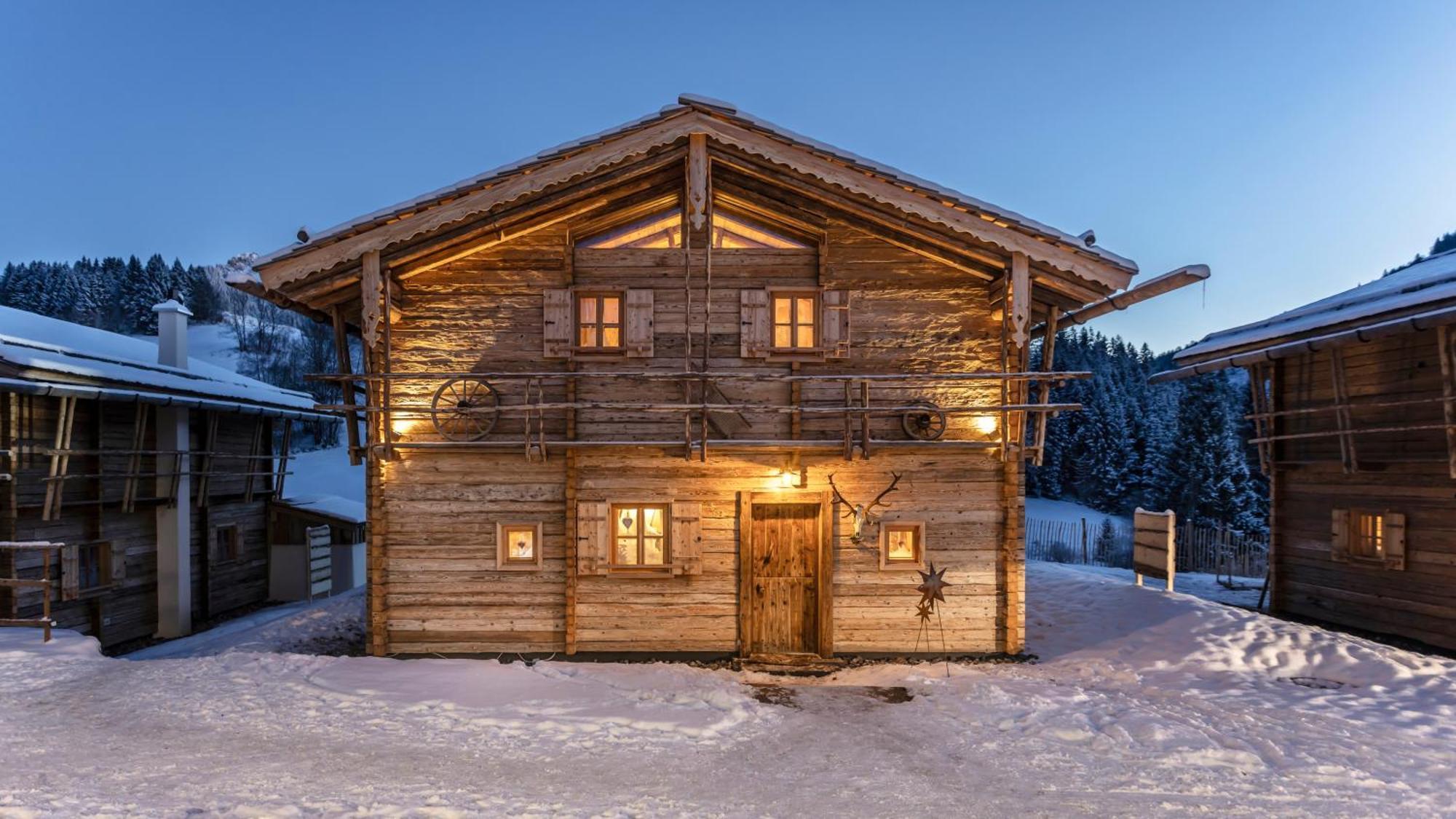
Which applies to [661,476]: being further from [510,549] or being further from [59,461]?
[59,461]

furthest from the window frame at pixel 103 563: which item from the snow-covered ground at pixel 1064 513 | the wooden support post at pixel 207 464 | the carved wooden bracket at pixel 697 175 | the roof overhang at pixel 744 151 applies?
the snow-covered ground at pixel 1064 513

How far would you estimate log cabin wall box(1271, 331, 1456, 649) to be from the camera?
12781 mm

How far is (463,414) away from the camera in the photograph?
1033cm

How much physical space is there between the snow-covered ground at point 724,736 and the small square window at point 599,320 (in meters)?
5.01

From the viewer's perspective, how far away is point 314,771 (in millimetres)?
6199

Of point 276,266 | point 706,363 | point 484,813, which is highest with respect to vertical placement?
point 276,266

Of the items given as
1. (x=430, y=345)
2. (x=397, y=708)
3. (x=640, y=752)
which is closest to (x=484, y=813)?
(x=640, y=752)

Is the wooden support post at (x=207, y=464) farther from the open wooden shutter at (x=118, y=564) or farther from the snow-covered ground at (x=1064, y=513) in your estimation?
the snow-covered ground at (x=1064, y=513)

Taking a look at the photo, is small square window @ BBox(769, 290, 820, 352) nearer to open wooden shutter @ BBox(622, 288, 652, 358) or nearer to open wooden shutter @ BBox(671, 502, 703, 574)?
open wooden shutter @ BBox(622, 288, 652, 358)

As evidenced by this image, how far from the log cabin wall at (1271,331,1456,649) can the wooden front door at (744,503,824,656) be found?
37.6ft

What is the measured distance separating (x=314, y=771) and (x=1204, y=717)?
989 cm

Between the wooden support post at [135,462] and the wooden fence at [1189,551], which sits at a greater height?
the wooden support post at [135,462]

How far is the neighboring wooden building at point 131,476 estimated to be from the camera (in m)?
13.3

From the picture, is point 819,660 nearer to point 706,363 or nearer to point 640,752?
point 640,752
